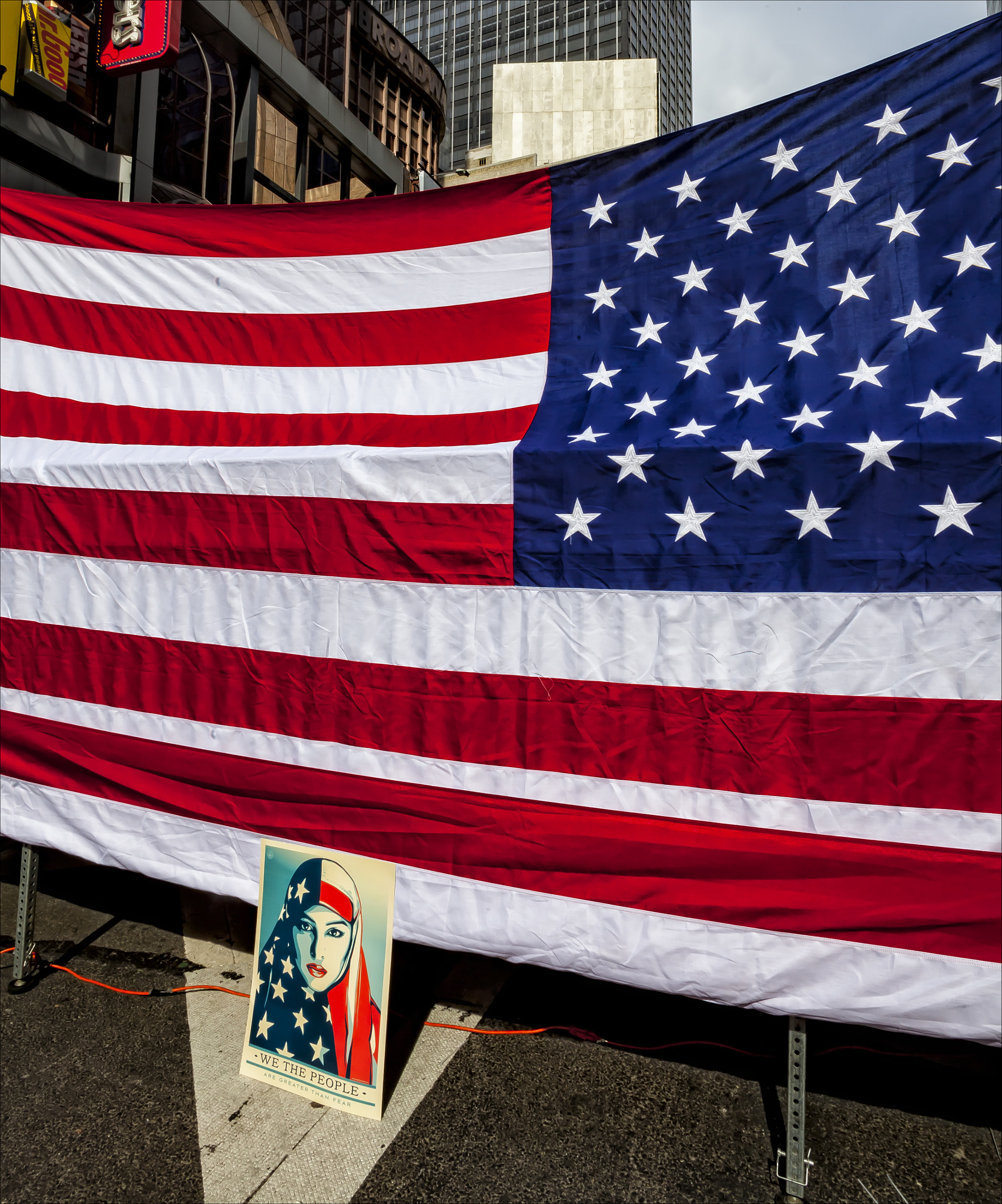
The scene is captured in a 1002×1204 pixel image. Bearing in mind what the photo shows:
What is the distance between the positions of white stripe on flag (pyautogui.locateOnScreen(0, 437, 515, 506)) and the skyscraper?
8529 centimetres

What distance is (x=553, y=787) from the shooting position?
2764 mm

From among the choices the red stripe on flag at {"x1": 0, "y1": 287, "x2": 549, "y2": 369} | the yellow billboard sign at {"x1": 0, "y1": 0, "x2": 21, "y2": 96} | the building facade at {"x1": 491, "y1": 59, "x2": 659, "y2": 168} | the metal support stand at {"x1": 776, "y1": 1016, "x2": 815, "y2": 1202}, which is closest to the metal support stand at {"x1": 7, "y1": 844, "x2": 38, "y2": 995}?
the red stripe on flag at {"x1": 0, "y1": 287, "x2": 549, "y2": 369}

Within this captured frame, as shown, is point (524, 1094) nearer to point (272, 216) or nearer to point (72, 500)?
point (72, 500)

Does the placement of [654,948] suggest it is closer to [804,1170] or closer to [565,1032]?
[804,1170]

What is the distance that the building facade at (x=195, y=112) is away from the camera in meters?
7.75

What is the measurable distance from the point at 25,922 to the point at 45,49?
27.0 feet

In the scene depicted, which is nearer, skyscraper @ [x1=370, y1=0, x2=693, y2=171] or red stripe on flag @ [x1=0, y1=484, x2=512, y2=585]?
red stripe on flag @ [x1=0, y1=484, x2=512, y2=585]

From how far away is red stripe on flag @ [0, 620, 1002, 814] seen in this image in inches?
92.4

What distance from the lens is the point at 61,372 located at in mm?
3654

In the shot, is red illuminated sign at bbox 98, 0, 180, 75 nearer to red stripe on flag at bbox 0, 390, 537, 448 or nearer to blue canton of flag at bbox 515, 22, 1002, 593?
red stripe on flag at bbox 0, 390, 537, 448

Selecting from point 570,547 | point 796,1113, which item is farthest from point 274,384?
point 796,1113

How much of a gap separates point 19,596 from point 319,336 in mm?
1911

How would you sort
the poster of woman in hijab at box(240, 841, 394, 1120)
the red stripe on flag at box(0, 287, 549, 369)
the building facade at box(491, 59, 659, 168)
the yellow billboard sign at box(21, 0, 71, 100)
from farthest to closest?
the building facade at box(491, 59, 659, 168) < the yellow billboard sign at box(21, 0, 71, 100) < the red stripe on flag at box(0, 287, 549, 369) < the poster of woman in hijab at box(240, 841, 394, 1120)

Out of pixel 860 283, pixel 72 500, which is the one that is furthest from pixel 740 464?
pixel 72 500
